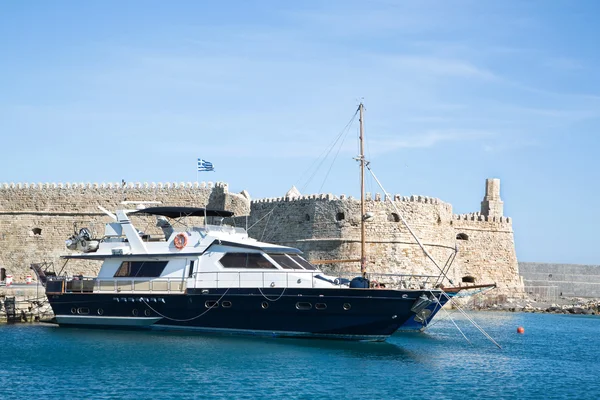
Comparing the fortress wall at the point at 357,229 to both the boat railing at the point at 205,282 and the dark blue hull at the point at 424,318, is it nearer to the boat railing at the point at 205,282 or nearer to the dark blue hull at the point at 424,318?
the dark blue hull at the point at 424,318

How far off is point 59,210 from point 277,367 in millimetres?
23115

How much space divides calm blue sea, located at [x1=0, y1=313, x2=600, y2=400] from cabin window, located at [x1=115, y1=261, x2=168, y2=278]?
4.61ft

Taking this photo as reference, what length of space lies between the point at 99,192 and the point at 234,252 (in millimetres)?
17932

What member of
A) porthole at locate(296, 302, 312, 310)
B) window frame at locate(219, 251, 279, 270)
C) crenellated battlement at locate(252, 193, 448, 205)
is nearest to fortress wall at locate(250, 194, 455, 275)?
crenellated battlement at locate(252, 193, 448, 205)

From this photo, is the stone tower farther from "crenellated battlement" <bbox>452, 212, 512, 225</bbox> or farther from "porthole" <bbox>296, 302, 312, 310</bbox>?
"porthole" <bbox>296, 302, 312, 310</bbox>

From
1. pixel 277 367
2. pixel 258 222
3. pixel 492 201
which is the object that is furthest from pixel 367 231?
pixel 277 367

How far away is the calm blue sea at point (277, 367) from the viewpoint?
16.1m

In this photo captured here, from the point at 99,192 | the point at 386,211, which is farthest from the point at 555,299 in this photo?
the point at 99,192

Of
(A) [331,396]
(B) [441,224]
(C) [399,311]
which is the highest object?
(B) [441,224]

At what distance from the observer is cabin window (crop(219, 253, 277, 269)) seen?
2184 centimetres

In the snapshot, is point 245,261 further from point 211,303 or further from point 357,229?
point 357,229

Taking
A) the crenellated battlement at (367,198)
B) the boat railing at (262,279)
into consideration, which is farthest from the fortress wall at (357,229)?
the boat railing at (262,279)

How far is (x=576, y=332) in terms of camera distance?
1150 inches

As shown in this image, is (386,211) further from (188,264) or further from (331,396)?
(331,396)
